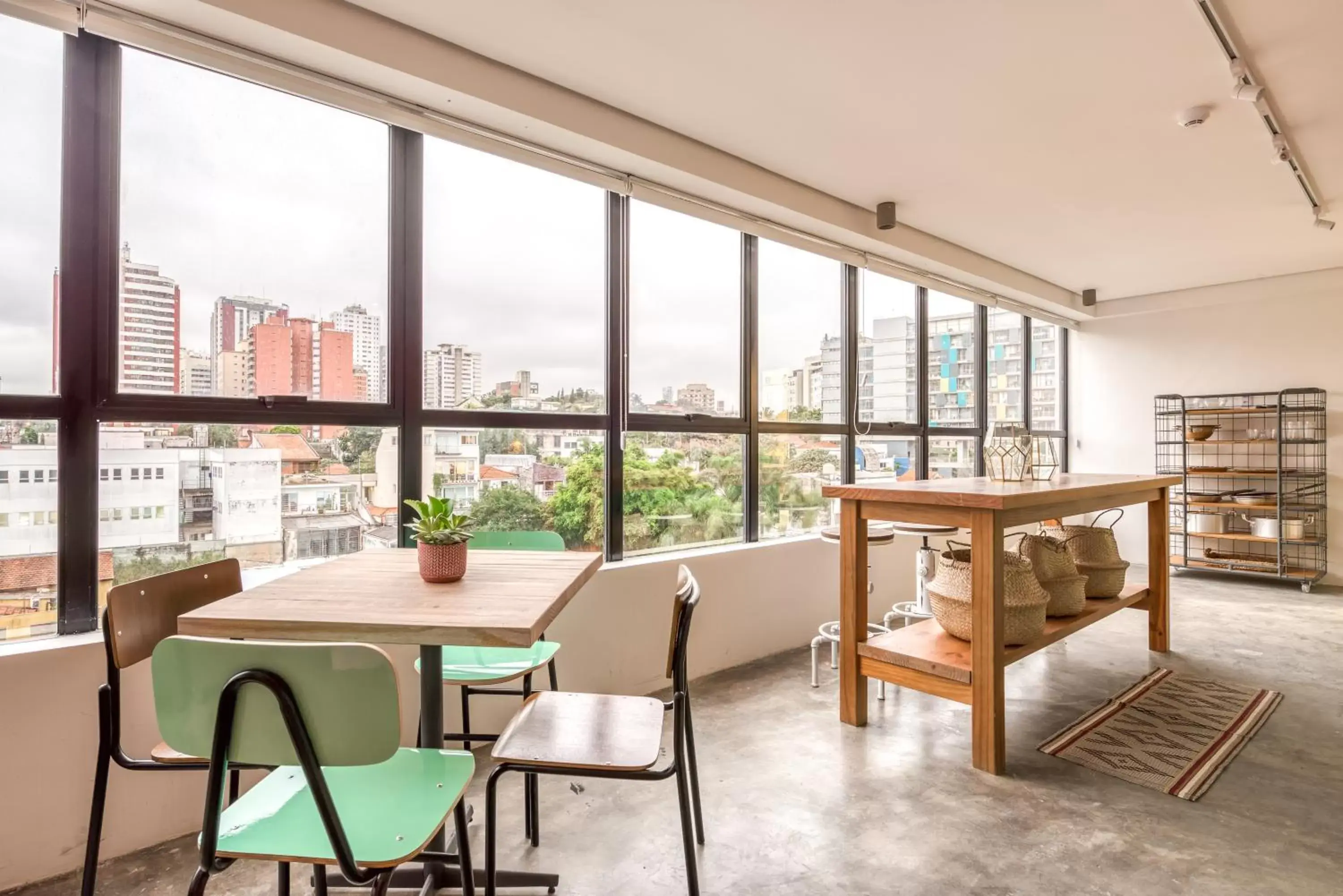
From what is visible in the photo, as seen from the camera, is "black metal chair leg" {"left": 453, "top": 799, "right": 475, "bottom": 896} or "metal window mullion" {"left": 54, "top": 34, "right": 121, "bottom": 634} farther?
"metal window mullion" {"left": 54, "top": 34, "right": 121, "bottom": 634}

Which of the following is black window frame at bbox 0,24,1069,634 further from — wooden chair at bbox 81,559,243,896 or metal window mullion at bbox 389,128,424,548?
wooden chair at bbox 81,559,243,896

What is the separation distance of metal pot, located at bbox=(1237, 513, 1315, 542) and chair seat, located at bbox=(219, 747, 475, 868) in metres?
6.72

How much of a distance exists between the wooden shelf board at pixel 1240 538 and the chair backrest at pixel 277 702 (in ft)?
22.3

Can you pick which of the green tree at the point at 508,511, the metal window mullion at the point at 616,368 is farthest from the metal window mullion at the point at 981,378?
the green tree at the point at 508,511

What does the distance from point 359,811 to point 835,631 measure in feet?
9.13

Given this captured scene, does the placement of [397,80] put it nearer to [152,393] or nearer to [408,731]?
[152,393]

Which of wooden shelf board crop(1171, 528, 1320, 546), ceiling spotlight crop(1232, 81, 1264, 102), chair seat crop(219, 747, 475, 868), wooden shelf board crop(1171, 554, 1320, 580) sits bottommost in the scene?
wooden shelf board crop(1171, 554, 1320, 580)

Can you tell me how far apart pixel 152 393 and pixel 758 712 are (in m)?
2.50

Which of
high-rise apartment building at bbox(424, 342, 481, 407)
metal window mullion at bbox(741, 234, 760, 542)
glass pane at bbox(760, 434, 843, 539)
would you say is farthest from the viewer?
glass pane at bbox(760, 434, 843, 539)

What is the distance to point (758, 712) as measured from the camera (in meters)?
2.88

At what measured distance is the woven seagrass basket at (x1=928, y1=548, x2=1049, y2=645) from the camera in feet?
8.36

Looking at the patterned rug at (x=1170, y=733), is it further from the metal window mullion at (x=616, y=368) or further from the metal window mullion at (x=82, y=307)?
the metal window mullion at (x=82, y=307)

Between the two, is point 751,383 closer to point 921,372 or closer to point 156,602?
point 921,372

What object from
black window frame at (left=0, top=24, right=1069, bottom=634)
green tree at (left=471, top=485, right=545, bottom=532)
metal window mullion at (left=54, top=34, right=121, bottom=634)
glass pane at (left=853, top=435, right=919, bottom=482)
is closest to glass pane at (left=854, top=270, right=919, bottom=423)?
glass pane at (left=853, top=435, right=919, bottom=482)
